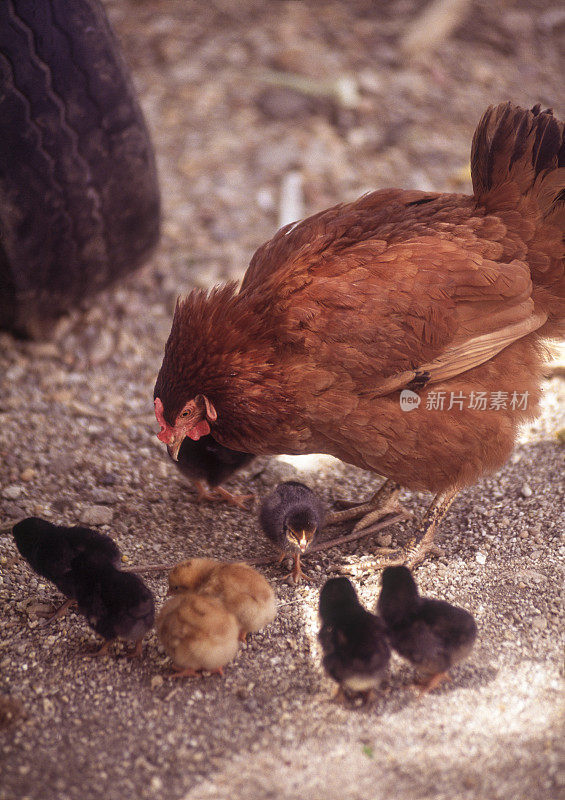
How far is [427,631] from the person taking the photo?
2375 millimetres

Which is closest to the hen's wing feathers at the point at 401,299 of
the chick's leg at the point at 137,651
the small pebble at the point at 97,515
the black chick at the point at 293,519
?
the black chick at the point at 293,519

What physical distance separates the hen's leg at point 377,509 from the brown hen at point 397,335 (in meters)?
Answer: 0.45

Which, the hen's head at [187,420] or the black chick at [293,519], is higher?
the hen's head at [187,420]

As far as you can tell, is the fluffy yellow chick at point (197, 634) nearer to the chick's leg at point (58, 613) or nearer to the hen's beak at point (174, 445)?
the chick's leg at point (58, 613)

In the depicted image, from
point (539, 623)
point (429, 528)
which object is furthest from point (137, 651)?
point (539, 623)

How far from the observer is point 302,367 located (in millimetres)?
2725

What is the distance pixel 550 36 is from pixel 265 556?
599 cm

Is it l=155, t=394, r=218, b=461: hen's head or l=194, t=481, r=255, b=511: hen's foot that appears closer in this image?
l=155, t=394, r=218, b=461: hen's head

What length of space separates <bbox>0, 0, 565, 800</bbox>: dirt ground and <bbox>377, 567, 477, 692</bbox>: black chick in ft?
0.42

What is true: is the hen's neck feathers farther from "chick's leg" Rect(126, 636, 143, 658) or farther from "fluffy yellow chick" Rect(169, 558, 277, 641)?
"chick's leg" Rect(126, 636, 143, 658)

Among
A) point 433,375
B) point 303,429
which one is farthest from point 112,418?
point 433,375

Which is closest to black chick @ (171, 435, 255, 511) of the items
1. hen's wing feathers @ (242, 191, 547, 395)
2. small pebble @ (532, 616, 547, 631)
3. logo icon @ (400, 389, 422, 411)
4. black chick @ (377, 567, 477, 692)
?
hen's wing feathers @ (242, 191, 547, 395)

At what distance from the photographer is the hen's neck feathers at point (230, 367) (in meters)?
2.76

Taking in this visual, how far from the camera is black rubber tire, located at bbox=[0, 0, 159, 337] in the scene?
3369 millimetres
